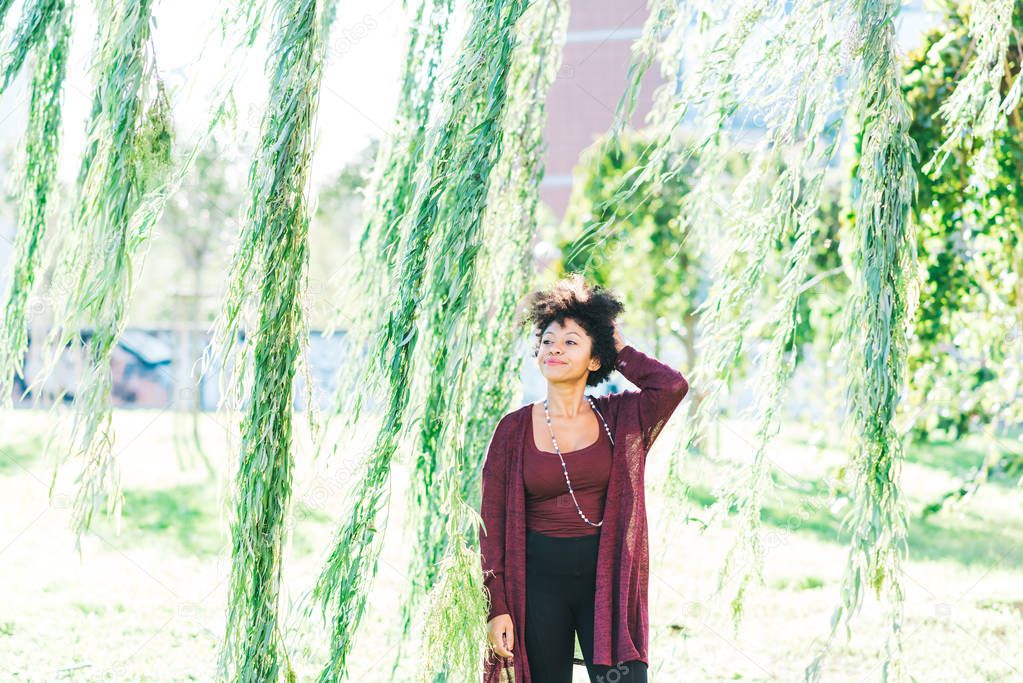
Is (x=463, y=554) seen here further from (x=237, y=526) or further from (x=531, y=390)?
(x=531, y=390)

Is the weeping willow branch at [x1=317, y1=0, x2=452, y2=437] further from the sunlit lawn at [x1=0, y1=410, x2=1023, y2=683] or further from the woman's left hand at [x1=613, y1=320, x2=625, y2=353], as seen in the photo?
the woman's left hand at [x1=613, y1=320, x2=625, y2=353]

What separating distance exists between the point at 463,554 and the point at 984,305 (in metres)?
4.73

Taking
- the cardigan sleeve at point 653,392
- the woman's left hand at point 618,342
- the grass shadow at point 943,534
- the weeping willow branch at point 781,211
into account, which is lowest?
the grass shadow at point 943,534

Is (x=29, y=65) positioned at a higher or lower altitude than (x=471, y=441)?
higher

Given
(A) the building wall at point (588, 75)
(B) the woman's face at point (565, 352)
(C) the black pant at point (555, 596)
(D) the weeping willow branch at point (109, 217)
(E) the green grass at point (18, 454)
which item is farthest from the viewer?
(A) the building wall at point (588, 75)

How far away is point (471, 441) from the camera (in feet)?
12.2

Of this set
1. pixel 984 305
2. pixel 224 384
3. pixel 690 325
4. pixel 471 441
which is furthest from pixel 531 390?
pixel 224 384

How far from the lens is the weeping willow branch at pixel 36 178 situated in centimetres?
306

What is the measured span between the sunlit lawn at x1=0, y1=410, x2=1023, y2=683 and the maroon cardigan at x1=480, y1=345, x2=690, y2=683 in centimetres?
33

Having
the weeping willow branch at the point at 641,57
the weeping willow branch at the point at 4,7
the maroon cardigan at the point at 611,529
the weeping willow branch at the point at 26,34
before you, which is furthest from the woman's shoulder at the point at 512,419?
the weeping willow branch at the point at 4,7

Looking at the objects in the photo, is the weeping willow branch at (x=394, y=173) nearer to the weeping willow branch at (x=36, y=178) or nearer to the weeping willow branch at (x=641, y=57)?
the weeping willow branch at (x=641, y=57)

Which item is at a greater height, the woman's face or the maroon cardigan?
the woman's face

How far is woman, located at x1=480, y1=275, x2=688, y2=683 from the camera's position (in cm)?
280

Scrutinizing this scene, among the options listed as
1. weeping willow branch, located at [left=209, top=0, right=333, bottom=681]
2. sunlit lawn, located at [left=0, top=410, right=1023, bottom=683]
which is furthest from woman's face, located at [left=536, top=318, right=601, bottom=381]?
weeping willow branch, located at [left=209, top=0, right=333, bottom=681]
